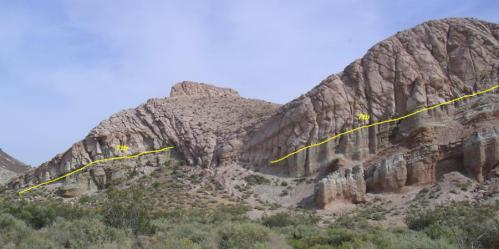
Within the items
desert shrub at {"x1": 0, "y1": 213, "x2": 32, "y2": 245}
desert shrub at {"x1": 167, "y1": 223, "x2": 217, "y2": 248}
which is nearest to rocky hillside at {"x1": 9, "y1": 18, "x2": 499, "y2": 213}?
desert shrub at {"x1": 167, "y1": 223, "x2": 217, "y2": 248}

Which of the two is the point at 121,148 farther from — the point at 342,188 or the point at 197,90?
the point at 342,188

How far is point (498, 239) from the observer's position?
20062 millimetres

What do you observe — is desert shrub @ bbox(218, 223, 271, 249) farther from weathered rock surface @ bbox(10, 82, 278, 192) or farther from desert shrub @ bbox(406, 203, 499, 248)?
weathered rock surface @ bbox(10, 82, 278, 192)

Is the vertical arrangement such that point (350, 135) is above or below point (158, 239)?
above

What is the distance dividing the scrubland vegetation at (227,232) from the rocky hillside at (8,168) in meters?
45.9

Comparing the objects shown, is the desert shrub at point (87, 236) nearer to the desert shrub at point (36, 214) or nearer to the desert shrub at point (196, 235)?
the desert shrub at point (196, 235)

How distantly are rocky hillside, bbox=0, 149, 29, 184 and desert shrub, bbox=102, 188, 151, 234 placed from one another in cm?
4474

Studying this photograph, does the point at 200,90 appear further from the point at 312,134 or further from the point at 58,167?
the point at 312,134

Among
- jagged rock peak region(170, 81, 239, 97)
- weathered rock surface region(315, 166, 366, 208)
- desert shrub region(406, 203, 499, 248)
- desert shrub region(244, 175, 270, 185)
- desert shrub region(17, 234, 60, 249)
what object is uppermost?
jagged rock peak region(170, 81, 239, 97)

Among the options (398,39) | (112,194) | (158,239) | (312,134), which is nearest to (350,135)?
(312,134)

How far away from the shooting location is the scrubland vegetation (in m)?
20.3

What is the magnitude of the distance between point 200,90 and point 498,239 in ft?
172

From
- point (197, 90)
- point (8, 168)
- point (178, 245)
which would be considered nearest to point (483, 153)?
point (178, 245)

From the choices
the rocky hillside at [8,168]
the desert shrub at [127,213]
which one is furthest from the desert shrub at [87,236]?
the rocky hillside at [8,168]
